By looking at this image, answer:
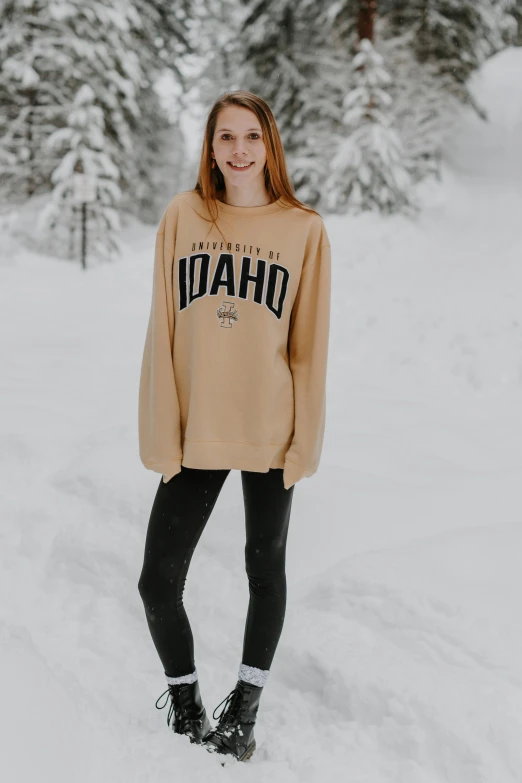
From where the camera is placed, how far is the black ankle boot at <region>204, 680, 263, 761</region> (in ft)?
7.43

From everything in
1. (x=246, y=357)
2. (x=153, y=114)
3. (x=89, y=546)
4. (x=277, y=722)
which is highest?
(x=153, y=114)

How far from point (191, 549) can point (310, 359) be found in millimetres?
764

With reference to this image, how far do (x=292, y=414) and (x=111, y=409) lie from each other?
307 cm

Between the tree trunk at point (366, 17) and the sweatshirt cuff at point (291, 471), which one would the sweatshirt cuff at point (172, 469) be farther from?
the tree trunk at point (366, 17)

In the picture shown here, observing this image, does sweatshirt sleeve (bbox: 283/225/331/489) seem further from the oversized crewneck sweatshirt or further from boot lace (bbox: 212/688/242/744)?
boot lace (bbox: 212/688/242/744)

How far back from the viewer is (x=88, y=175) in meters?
13.1

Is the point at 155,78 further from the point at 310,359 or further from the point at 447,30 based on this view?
the point at 310,359

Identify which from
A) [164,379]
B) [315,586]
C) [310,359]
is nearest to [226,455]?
[164,379]

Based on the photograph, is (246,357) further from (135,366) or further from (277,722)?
(135,366)

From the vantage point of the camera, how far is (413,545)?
323cm

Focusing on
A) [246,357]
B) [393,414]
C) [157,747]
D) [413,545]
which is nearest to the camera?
[246,357]

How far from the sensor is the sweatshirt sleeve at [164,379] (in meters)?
2.11

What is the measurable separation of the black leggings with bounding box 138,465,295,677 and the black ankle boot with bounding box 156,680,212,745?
0.07 m

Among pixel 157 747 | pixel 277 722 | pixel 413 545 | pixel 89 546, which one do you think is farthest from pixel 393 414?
pixel 157 747
